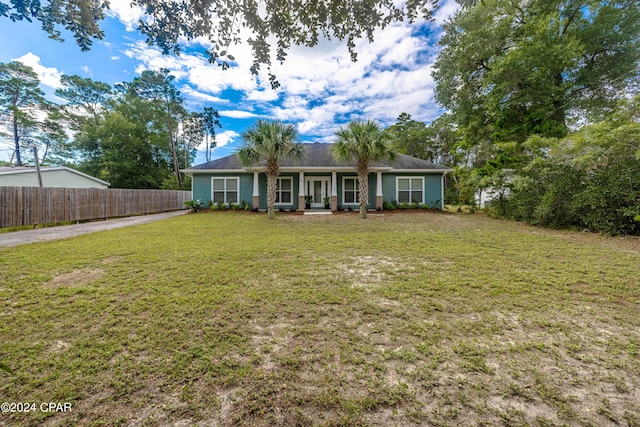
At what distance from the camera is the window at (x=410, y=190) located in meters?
15.7

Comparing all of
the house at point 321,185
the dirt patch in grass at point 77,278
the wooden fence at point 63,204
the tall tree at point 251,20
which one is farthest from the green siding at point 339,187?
the tall tree at point 251,20

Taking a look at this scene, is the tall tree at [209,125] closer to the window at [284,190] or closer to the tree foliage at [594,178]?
the window at [284,190]

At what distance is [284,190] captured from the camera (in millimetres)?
15570

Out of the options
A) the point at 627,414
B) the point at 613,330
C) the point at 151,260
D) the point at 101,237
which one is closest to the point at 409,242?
the point at 613,330

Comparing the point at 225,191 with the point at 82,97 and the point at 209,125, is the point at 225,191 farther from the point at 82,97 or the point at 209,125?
the point at 82,97

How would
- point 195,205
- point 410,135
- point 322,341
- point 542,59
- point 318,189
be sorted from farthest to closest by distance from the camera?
point 410,135, point 318,189, point 195,205, point 542,59, point 322,341

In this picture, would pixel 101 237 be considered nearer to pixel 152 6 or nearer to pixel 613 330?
pixel 152 6

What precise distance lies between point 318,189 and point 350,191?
211cm

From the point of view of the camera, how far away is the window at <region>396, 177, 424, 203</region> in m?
15.7

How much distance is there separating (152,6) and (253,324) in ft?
12.6

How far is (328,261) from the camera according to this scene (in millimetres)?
4828

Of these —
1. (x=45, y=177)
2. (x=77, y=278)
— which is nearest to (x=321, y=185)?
(x=77, y=278)

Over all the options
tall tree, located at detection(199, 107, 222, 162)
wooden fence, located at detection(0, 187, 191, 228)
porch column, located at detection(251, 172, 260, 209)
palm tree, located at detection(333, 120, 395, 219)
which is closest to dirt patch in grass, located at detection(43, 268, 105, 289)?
wooden fence, located at detection(0, 187, 191, 228)

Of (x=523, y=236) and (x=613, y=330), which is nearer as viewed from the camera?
(x=613, y=330)
